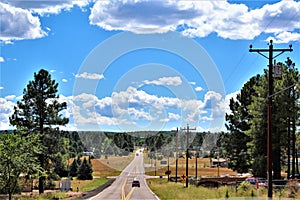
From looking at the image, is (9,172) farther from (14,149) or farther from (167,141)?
(167,141)

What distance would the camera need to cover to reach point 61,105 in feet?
182

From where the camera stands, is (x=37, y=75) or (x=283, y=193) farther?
(x=37, y=75)

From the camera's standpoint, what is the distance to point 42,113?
54344 millimetres

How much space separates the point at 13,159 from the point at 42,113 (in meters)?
20.2

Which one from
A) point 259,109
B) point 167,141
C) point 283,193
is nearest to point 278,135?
point 259,109

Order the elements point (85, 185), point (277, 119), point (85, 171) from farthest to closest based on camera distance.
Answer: point (85, 171) → point (85, 185) → point (277, 119)

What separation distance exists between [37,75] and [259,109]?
23.4 meters

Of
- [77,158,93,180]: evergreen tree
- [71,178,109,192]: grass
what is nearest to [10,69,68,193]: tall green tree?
[71,178,109,192]: grass

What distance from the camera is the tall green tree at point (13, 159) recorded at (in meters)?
34.2

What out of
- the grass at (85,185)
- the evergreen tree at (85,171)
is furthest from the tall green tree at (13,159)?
the evergreen tree at (85,171)

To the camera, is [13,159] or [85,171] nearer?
[13,159]

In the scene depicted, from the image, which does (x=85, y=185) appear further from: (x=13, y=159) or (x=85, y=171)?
(x=13, y=159)

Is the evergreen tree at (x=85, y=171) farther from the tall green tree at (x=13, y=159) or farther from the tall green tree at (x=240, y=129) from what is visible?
the tall green tree at (x=13, y=159)

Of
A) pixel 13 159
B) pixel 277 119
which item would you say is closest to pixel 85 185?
pixel 277 119
